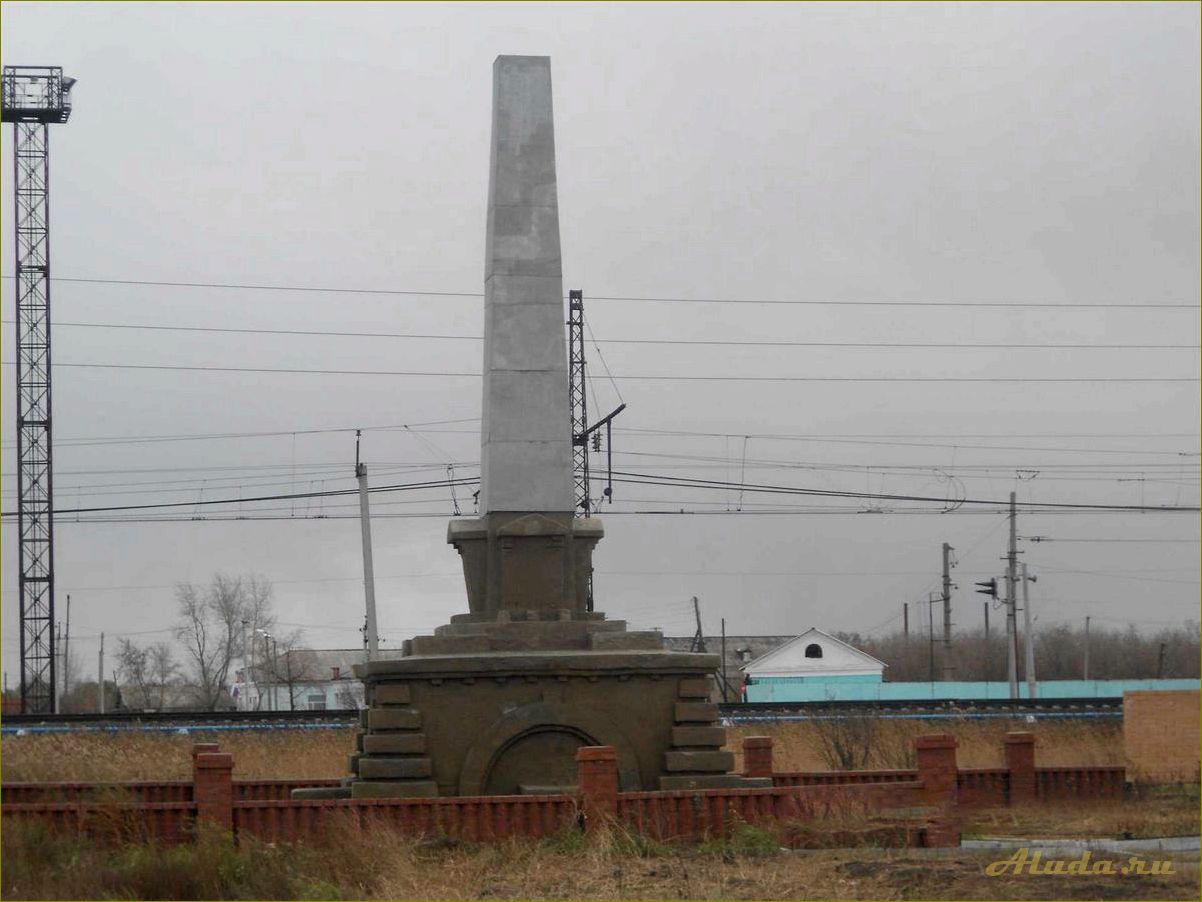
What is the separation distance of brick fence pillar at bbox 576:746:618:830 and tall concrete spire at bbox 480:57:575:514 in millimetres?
4159

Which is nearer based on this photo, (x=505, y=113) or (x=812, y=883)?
(x=812, y=883)

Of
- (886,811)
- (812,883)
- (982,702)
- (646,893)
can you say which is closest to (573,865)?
(646,893)

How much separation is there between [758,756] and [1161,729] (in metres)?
9.89

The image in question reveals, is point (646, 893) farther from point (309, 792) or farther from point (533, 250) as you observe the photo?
point (533, 250)

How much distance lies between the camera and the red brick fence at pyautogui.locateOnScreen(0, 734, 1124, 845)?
15.7 metres

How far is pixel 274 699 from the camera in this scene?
220 feet

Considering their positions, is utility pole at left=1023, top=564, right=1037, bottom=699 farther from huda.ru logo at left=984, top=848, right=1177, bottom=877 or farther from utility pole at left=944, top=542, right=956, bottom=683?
huda.ru logo at left=984, top=848, right=1177, bottom=877

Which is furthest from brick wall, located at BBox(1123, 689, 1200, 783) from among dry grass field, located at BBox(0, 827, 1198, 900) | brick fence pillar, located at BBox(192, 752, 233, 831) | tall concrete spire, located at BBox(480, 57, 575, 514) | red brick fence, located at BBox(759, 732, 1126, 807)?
brick fence pillar, located at BBox(192, 752, 233, 831)

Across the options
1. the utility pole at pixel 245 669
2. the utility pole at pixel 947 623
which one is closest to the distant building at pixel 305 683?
the utility pole at pixel 245 669

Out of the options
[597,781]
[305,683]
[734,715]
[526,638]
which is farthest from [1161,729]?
[305,683]

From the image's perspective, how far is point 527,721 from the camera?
1816 centimetres

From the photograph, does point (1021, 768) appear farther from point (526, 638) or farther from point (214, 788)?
point (214, 788)

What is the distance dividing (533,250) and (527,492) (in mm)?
2895

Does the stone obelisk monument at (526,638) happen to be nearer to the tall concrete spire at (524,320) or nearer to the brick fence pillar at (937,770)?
the tall concrete spire at (524,320)
